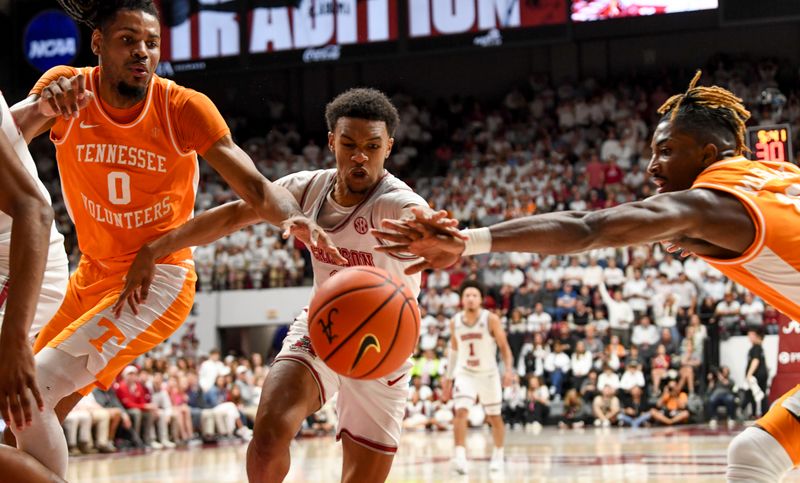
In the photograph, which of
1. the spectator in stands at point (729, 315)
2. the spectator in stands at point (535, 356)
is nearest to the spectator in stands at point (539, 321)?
the spectator in stands at point (535, 356)

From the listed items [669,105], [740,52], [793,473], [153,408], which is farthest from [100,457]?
[740,52]

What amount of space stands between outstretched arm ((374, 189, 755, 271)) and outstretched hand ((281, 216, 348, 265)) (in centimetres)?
37

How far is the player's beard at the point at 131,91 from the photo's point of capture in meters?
4.66

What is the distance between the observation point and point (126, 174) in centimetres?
467

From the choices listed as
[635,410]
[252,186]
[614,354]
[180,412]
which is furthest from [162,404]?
[252,186]

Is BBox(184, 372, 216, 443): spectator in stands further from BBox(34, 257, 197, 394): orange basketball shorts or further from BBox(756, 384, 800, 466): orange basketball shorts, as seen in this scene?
BBox(756, 384, 800, 466): orange basketball shorts

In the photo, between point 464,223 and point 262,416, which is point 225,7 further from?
point 262,416

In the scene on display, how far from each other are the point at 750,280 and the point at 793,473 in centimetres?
522

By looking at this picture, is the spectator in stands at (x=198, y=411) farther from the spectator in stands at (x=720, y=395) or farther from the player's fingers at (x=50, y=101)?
the player's fingers at (x=50, y=101)

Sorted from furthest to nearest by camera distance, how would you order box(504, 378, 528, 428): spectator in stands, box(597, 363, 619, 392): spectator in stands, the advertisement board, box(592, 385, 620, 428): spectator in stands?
the advertisement board
box(504, 378, 528, 428): spectator in stands
box(592, 385, 620, 428): spectator in stands
box(597, 363, 619, 392): spectator in stands

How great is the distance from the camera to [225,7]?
19.5 m

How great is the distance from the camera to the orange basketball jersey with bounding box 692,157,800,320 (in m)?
3.66

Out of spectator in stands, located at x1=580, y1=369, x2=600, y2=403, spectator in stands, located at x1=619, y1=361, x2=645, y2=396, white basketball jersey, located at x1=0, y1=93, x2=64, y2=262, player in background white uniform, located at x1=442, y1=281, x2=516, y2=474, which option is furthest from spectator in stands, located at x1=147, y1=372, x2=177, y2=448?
white basketball jersey, located at x1=0, y1=93, x2=64, y2=262

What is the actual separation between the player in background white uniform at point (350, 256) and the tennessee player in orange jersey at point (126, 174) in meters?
0.20
